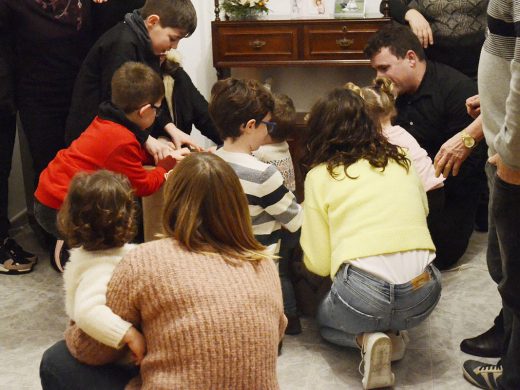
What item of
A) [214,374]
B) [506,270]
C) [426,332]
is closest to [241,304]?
[214,374]

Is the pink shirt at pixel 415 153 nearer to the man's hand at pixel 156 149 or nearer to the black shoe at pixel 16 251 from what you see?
the man's hand at pixel 156 149

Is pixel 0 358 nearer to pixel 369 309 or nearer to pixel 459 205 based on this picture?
pixel 369 309

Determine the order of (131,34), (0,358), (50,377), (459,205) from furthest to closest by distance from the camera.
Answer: (459,205) → (131,34) → (0,358) → (50,377)

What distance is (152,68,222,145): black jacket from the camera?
10.3 ft

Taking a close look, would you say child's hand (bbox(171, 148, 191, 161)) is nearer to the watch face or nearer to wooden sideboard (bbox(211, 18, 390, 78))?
the watch face

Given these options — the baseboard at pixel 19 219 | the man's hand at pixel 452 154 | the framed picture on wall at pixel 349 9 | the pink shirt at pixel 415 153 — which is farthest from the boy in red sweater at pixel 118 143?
the framed picture on wall at pixel 349 9

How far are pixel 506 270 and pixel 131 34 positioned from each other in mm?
1743

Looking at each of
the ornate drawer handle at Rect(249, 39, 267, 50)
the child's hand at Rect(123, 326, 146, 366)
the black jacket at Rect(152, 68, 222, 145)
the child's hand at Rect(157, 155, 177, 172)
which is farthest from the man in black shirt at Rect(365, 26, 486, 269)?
the child's hand at Rect(123, 326, 146, 366)

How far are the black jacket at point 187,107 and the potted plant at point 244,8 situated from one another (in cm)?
80

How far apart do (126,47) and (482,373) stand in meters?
1.71

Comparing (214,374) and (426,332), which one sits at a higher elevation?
(214,374)

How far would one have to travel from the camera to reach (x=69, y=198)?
175cm

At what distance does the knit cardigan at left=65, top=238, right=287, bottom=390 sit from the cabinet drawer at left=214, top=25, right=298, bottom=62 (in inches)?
96.1

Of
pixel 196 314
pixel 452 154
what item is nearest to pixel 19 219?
pixel 452 154
